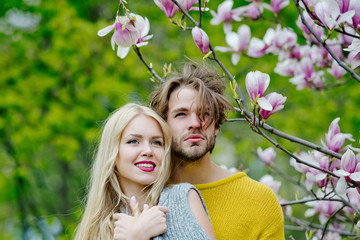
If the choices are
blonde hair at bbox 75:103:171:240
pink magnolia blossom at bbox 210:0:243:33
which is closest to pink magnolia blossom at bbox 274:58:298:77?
pink magnolia blossom at bbox 210:0:243:33

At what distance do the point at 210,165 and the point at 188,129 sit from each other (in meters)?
0.33

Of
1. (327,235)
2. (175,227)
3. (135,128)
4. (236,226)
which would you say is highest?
(135,128)

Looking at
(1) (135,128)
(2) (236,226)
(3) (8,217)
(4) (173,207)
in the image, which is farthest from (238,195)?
(3) (8,217)

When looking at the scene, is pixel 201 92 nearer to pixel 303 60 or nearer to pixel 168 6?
pixel 168 6

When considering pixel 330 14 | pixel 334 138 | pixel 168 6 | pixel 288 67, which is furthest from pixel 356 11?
pixel 288 67

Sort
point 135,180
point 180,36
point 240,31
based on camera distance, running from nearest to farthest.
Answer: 1. point 135,180
2. point 240,31
3. point 180,36

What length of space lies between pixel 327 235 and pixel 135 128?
4.70ft

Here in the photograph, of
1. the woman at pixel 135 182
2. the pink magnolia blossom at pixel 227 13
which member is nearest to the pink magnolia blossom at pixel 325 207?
the woman at pixel 135 182

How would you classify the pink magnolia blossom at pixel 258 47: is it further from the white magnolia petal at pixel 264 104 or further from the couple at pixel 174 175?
the white magnolia petal at pixel 264 104

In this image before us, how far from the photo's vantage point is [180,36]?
26.3 feet

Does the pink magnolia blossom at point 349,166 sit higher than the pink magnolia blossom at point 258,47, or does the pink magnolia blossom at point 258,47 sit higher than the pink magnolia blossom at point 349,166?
the pink magnolia blossom at point 349,166

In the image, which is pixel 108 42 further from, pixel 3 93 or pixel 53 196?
pixel 53 196

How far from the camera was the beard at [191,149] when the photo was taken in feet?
7.02

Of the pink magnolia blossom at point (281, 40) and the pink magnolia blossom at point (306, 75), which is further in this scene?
the pink magnolia blossom at point (281, 40)
